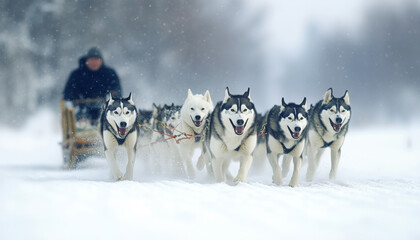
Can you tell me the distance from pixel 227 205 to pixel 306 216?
0.60 meters

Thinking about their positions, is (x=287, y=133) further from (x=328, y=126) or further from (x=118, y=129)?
(x=118, y=129)

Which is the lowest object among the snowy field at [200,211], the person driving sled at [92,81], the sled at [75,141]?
the snowy field at [200,211]

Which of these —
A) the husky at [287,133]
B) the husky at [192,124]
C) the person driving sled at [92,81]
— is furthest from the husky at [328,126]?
the person driving sled at [92,81]

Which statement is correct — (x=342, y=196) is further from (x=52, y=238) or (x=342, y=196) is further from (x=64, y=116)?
(x=64, y=116)

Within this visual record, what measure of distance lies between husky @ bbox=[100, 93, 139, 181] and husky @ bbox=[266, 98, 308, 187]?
1.45 m

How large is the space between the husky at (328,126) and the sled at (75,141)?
286 centimetres

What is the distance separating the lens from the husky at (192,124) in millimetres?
4816

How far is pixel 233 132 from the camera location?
413 centimetres

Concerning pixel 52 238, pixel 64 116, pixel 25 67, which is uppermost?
pixel 25 67

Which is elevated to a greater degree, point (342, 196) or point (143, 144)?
point (143, 144)

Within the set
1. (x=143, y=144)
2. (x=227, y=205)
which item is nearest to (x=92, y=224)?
(x=227, y=205)

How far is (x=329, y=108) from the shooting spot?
4.67m

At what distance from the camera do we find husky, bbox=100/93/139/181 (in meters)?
4.31

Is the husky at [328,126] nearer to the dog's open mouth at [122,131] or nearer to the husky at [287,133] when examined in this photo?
the husky at [287,133]
